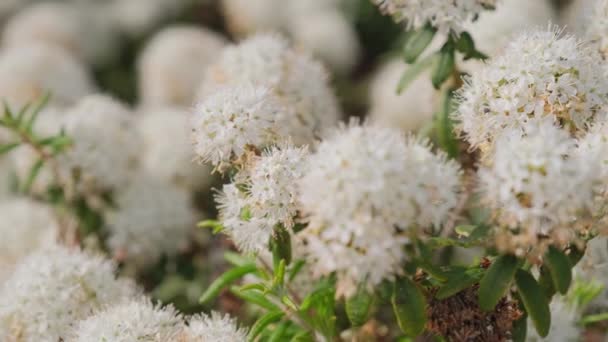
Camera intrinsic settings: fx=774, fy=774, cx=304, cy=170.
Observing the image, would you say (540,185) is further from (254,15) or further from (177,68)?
(254,15)

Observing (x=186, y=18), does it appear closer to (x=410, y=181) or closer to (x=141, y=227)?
(x=141, y=227)

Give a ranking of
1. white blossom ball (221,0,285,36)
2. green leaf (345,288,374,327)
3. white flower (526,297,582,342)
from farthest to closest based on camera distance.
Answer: white blossom ball (221,0,285,36) < white flower (526,297,582,342) < green leaf (345,288,374,327)

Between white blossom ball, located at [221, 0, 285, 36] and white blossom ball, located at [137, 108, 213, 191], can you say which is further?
white blossom ball, located at [221, 0, 285, 36]

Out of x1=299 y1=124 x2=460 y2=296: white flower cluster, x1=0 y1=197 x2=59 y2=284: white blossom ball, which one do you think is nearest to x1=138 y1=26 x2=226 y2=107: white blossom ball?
x1=0 y1=197 x2=59 y2=284: white blossom ball

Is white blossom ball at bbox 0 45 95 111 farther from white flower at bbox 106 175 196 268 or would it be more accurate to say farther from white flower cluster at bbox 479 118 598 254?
white flower cluster at bbox 479 118 598 254

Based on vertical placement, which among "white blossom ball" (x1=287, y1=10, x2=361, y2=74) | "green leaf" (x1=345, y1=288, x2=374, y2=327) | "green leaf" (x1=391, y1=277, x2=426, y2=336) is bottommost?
"white blossom ball" (x1=287, y1=10, x2=361, y2=74)

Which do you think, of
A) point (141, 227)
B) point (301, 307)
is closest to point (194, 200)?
point (141, 227)

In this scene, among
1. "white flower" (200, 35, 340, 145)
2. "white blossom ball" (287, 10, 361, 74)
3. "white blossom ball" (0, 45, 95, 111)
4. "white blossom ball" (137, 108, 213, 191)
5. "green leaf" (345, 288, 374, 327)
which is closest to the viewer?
"green leaf" (345, 288, 374, 327)
